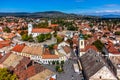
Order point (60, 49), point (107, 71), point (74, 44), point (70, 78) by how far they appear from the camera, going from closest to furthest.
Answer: point (107, 71) < point (70, 78) < point (60, 49) < point (74, 44)

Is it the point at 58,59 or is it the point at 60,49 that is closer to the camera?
the point at 58,59

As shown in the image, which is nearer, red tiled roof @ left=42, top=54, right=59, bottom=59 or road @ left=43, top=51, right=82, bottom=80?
road @ left=43, top=51, right=82, bottom=80

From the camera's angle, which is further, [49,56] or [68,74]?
[49,56]

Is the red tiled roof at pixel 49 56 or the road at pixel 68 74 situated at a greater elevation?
the red tiled roof at pixel 49 56

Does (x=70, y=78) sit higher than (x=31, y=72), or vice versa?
(x=31, y=72)

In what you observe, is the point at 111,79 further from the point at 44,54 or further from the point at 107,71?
the point at 44,54

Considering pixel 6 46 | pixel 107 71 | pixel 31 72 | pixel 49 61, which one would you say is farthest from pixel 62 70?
pixel 6 46

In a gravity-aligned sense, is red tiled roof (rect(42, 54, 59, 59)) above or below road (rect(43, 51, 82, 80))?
above

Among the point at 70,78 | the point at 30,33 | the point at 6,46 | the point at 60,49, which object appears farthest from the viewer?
the point at 30,33

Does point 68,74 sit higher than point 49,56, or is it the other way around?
point 49,56

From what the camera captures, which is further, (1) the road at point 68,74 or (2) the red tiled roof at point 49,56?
(2) the red tiled roof at point 49,56
